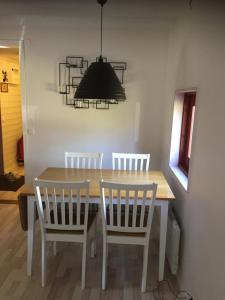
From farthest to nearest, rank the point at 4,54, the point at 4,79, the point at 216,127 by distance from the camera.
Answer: the point at 4,79
the point at 4,54
the point at 216,127

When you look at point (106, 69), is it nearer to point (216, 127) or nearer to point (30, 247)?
point (216, 127)

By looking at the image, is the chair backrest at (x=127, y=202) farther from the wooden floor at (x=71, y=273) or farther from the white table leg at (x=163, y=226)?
the wooden floor at (x=71, y=273)

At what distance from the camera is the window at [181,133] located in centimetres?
264

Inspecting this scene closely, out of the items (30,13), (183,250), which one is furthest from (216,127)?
(30,13)

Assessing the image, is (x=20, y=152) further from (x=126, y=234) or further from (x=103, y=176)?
(x=126, y=234)

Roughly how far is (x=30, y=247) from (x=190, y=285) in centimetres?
133

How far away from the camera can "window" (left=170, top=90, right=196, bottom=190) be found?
2637 millimetres

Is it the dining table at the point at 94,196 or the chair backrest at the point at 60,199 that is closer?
the chair backrest at the point at 60,199

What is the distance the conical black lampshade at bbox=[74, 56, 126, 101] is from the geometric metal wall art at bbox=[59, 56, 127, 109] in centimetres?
129

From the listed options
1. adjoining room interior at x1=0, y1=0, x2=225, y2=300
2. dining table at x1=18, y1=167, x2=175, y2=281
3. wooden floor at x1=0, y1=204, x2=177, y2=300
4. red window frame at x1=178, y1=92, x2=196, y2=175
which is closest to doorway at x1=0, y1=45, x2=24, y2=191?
adjoining room interior at x1=0, y1=0, x2=225, y2=300

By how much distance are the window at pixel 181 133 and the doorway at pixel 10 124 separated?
2.78 metres

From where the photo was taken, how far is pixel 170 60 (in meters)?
3.14

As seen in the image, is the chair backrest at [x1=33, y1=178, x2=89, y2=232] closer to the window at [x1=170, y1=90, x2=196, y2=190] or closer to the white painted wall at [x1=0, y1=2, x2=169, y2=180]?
the window at [x1=170, y1=90, x2=196, y2=190]

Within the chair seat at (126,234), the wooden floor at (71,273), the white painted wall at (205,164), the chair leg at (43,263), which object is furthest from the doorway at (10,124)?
the white painted wall at (205,164)
